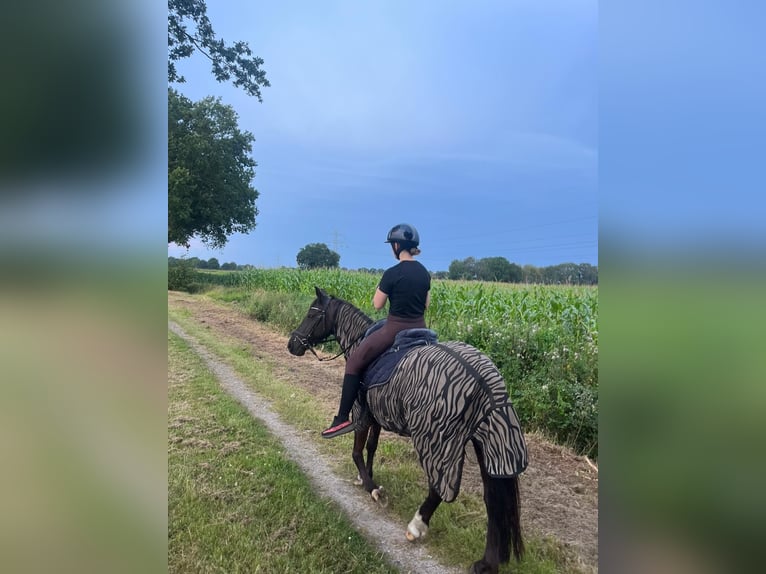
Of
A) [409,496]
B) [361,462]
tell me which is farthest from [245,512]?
[409,496]

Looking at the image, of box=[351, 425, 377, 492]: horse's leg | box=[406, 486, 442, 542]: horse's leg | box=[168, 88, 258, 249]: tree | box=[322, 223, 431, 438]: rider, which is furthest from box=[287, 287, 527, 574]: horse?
box=[168, 88, 258, 249]: tree

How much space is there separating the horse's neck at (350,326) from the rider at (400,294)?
569 mm

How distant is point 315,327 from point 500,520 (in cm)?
258

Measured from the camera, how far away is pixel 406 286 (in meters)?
3.40

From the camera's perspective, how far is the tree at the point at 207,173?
8.14 meters

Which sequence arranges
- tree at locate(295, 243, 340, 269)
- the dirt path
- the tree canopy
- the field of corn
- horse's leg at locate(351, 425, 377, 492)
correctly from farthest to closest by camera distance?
tree at locate(295, 243, 340, 269) < the tree canopy < the field of corn < horse's leg at locate(351, 425, 377, 492) < the dirt path

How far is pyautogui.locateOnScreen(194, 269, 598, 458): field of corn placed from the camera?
4.78 metres

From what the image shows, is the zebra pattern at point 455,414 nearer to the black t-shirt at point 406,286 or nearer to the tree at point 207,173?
the black t-shirt at point 406,286

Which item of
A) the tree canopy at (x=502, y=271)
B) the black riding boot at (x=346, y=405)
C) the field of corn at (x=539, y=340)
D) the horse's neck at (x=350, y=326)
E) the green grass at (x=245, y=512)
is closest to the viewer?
the green grass at (x=245, y=512)

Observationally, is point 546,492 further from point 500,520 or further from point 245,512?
point 245,512

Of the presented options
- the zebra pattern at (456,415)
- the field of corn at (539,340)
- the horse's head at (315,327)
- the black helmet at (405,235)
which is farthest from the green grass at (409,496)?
the black helmet at (405,235)

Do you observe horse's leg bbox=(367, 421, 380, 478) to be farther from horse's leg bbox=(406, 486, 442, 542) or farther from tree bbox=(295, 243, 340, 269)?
tree bbox=(295, 243, 340, 269)
